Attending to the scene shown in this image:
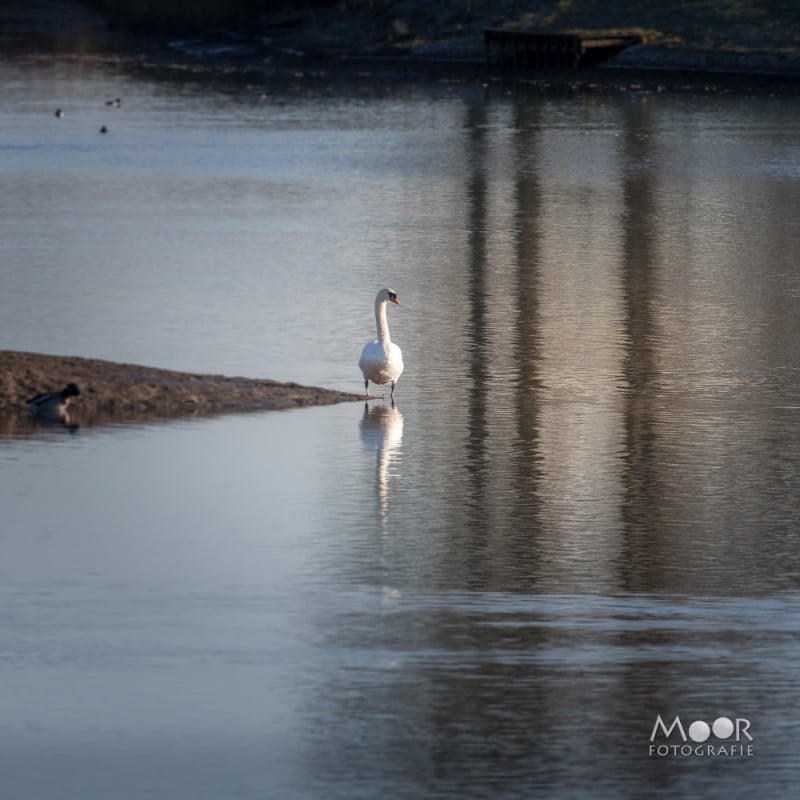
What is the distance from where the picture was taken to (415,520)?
40.8 ft

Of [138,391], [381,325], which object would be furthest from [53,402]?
[381,325]

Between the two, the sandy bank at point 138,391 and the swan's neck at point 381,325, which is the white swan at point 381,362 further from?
the sandy bank at point 138,391

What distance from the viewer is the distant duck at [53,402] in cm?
1509

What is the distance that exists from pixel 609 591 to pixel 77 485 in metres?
4.08

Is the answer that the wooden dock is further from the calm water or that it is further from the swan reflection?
the swan reflection

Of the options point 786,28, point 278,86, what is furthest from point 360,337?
point 786,28

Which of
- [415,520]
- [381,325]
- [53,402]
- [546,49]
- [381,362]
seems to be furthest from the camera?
[546,49]

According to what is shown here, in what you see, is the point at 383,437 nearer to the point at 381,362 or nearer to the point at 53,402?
the point at 381,362

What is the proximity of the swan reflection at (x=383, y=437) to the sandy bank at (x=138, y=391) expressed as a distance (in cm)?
53

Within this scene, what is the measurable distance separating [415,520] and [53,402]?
12.5ft

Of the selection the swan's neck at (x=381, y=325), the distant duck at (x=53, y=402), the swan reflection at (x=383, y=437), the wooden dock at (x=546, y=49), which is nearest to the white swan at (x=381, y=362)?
the swan's neck at (x=381, y=325)

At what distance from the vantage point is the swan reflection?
43.8 feet

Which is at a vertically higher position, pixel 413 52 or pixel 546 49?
pixel 413 52

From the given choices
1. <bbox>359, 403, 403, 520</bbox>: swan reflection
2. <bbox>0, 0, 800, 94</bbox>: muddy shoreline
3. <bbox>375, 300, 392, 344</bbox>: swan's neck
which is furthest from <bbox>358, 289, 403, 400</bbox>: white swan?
<bbox>0, 0, 800, 94</bbox>: muddy shoreline
